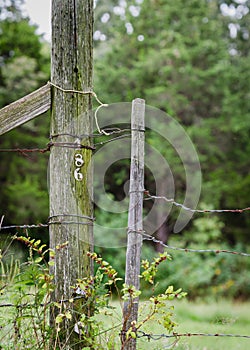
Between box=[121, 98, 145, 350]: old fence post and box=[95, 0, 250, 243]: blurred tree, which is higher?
box=[95, 0, 250, 243]: blurred tree

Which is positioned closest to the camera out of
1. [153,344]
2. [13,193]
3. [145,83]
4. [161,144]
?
[153,344]

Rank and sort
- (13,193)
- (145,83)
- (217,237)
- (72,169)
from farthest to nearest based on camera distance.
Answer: (145,83)
(217,237)
(13,193)
(72,169)

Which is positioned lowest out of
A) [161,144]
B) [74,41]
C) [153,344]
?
[153,344]

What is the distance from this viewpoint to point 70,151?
2518mm

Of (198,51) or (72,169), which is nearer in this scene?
(72,169)

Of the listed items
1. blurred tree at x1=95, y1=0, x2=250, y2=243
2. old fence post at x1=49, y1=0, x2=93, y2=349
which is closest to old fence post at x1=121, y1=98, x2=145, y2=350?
old fence post at x1=49, y1=0, x2=93, y2=349

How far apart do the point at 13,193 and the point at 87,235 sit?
8027mm

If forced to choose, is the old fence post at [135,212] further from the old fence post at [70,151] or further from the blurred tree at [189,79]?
the blurred tree at [189,79]

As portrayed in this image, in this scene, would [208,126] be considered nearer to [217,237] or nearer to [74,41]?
[217,237]

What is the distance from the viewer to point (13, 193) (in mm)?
10242

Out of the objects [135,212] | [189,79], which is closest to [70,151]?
[135,212]

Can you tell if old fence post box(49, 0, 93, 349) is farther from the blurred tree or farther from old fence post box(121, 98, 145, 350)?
the blurred tree

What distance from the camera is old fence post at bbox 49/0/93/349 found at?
2457 millimetres

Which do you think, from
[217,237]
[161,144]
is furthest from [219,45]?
[217,237]
